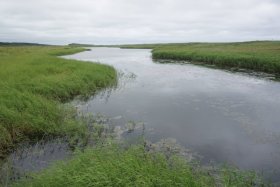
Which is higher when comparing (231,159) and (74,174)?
(74,174)

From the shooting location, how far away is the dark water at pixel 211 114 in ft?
34.3

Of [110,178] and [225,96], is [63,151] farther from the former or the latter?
[225,96]

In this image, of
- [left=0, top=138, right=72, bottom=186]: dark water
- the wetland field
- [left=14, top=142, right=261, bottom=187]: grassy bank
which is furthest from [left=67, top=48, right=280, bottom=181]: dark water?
[left=0, top=138, right=72, bottom=186]: dark water

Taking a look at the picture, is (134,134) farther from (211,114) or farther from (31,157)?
(211,114)

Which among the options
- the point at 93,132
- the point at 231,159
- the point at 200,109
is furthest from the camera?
the point at 200,109

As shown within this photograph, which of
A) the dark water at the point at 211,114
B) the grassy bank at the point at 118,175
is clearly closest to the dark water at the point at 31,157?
the grassy bank at the point at 118,175

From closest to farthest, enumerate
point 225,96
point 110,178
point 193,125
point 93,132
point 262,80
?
point 110,178 → point 93,132 → point 193,125 → point 225,96 → point 262,80

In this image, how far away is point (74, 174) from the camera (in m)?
6.79

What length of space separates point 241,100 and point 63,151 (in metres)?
12.6

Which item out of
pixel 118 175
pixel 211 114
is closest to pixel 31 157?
pixel 118 175

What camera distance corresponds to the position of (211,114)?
1550cm

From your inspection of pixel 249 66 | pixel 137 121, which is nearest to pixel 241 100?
pixel 137 121

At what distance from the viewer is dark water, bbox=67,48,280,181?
10453mm

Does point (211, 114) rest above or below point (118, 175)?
below
